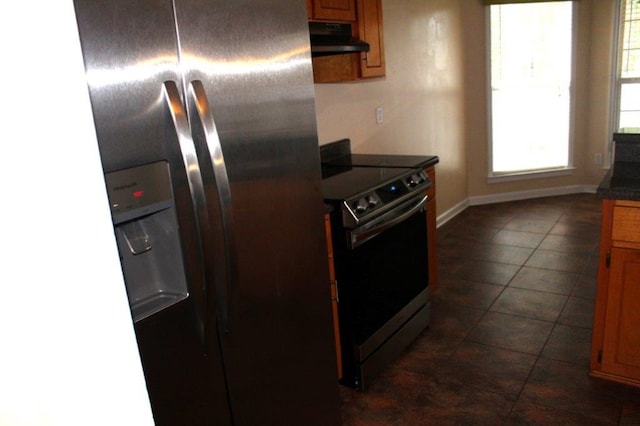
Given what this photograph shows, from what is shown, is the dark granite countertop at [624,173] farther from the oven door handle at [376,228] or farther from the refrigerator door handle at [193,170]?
the refrigerator door handle at [193,170]

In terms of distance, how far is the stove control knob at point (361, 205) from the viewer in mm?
2258

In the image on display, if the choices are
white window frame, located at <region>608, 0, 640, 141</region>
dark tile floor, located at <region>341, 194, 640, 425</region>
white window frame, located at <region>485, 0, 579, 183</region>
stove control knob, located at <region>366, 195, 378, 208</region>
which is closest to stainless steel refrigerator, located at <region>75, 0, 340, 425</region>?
stove control knob, located at <region>366, 195, 378, 208</region>

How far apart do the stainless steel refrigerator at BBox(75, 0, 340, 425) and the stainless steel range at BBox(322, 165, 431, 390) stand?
0.46 metres

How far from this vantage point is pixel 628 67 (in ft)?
16.4

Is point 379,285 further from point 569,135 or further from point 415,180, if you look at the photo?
point 569,135

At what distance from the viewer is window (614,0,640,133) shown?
15.9 feet

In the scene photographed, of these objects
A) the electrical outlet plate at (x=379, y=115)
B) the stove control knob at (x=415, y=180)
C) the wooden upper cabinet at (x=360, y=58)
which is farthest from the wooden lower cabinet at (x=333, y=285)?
the electrical outlet plate at (x=379, y=115)

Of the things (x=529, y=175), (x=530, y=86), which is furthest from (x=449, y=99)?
(x=529, y=175)

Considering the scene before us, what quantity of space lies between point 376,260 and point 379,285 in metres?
0.13

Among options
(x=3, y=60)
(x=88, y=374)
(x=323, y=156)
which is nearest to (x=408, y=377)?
(x=323, y=156)

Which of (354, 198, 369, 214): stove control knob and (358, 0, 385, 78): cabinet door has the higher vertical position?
(358, 0, 385, 78): cabinet door

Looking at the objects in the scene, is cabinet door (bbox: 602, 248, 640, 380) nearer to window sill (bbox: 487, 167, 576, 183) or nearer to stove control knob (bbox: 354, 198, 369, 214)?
stove control knob (bbox: 354, 198, 369, 214)

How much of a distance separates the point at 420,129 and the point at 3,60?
405cm

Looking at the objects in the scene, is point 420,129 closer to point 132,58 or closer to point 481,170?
point 481,170
